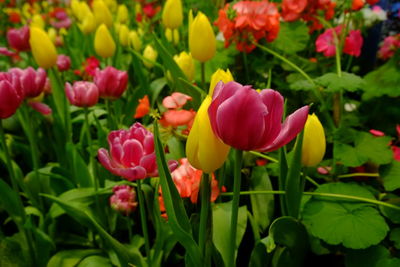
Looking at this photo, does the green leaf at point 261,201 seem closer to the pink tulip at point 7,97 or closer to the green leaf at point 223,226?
the green leaf at point 223,226

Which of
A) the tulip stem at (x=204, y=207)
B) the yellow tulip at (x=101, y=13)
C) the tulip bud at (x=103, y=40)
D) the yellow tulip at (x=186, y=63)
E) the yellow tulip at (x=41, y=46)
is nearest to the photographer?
the tulip stem at (x=204, y=207)

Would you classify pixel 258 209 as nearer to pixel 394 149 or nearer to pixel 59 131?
pixel 394 149

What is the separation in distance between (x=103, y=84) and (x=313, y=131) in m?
0.50

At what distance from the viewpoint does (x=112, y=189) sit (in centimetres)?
84

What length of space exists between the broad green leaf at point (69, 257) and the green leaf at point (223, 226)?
1.08 feet

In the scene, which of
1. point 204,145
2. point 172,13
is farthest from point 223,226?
point 172,13

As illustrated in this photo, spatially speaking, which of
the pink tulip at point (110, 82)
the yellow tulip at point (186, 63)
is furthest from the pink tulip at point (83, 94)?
the yellow tulip at point (186, 63)

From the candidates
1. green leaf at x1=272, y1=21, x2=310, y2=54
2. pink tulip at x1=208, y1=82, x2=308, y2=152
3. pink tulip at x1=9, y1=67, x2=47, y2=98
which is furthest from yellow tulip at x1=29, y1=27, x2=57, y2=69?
pink tulip at x1=208, y1=82, x2=308, y2=152

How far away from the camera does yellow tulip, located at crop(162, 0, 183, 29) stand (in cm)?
109

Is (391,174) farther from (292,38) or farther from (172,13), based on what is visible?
(172,13)

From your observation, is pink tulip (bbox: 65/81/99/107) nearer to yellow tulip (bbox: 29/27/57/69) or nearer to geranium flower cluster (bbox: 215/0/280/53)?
yellow tulip (bbox: 29/27/57/69)

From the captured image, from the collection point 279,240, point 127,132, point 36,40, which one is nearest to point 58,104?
point 36,40

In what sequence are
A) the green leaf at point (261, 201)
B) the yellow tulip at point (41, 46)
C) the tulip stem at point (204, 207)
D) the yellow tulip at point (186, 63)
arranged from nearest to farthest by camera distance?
1. the tulip stem at point (204, 207)
2. the green leaf at point (261, 201)
3. the yellow tulip at point (186, 63)
4. the yellow tulip at point (41, 46)

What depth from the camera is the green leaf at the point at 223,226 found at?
0.64m
